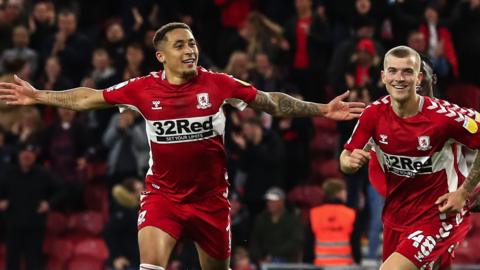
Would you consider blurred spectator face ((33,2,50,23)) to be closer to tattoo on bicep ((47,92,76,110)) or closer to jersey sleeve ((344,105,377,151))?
tattoo on bicep ((47,92,76,110))

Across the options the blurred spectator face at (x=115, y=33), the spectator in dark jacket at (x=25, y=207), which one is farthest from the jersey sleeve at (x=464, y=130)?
the blurred spectator face at (x=115, y=33)

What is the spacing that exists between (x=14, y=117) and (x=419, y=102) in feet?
32.4

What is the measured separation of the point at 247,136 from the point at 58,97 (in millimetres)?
6630

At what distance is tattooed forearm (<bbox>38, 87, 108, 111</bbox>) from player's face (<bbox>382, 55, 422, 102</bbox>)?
249 cm

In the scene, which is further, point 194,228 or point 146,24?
point 146,24

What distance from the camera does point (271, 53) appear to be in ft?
61.7

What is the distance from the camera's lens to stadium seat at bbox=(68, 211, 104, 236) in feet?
59.5

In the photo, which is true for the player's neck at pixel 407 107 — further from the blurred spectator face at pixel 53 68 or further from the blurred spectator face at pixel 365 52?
the blurred spectator face at pixel 53 68

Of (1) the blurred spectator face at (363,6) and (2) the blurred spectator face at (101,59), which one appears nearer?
(1) the blurred spectator face at (363,6)

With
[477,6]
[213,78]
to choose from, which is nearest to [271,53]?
[477,6]

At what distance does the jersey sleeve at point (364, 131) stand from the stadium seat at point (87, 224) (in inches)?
336

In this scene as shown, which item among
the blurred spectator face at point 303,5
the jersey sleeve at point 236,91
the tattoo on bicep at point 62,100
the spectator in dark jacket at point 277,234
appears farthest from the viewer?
the blurred spectator face at point 303,5

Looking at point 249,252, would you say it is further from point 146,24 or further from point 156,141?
point 156,141

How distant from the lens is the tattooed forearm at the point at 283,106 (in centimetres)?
1087
